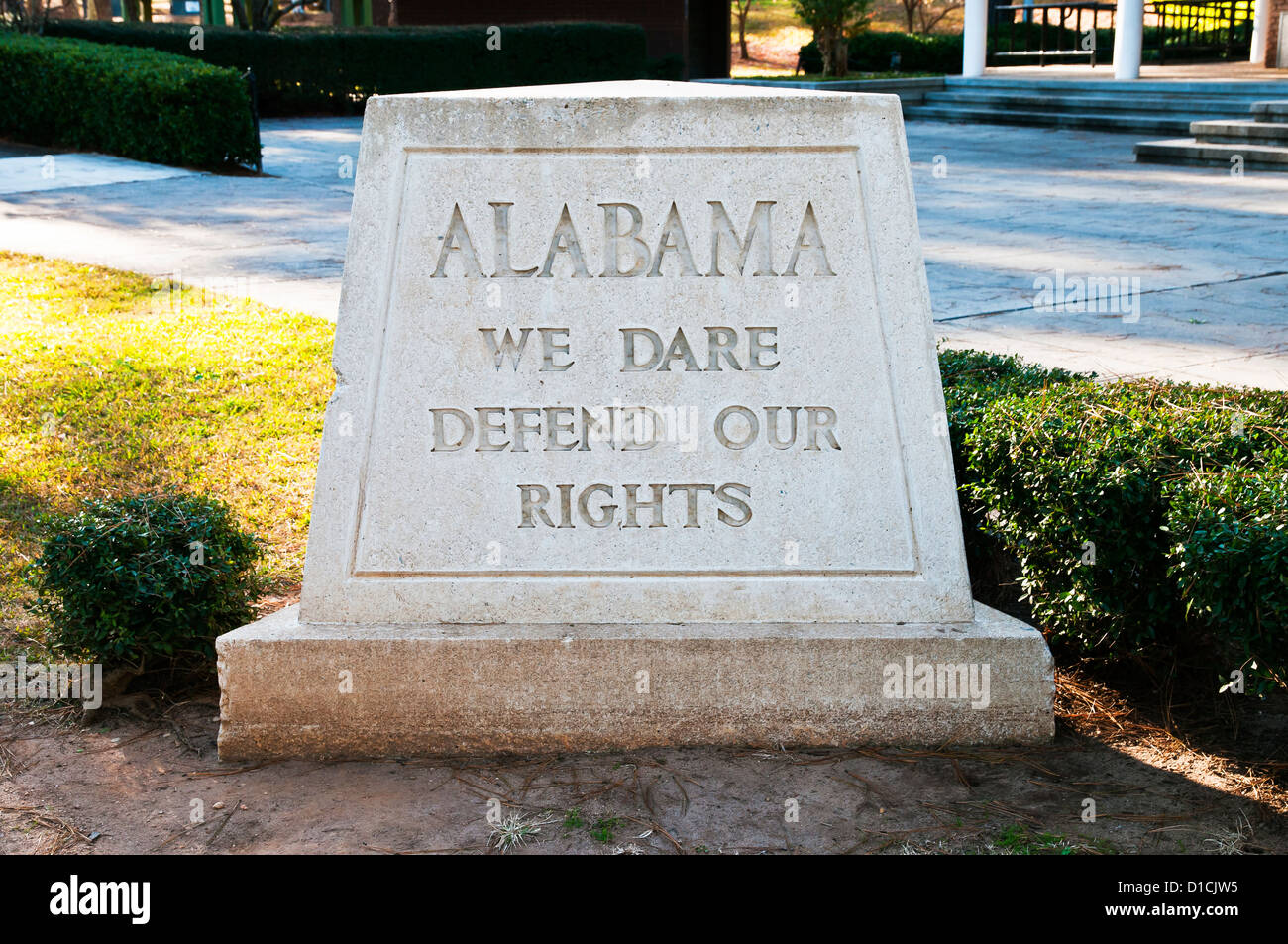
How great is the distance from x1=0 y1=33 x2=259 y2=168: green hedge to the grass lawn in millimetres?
6635

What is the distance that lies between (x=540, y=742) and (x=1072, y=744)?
1.24 meters

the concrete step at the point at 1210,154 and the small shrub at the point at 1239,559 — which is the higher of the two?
the concrete step at the point at 1210,154

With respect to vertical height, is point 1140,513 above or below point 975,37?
below

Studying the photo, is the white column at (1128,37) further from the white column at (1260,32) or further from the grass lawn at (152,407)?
the grass lawn at (152,407)

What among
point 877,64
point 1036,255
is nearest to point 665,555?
point 1036,255

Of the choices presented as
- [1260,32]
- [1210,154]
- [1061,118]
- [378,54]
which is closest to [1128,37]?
[1061,118]

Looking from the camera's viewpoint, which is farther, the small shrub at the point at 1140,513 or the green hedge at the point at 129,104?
the green hedge at the point at 129,104

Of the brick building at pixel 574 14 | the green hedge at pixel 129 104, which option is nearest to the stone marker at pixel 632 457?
the green hedge at pixel 129 104

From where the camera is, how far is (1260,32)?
22.3m

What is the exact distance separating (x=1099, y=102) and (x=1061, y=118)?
58cm

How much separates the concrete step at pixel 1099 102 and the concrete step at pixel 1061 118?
0.14 meters

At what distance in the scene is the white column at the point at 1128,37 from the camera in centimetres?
1906

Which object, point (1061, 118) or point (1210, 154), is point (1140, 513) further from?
point (1061, 118)
